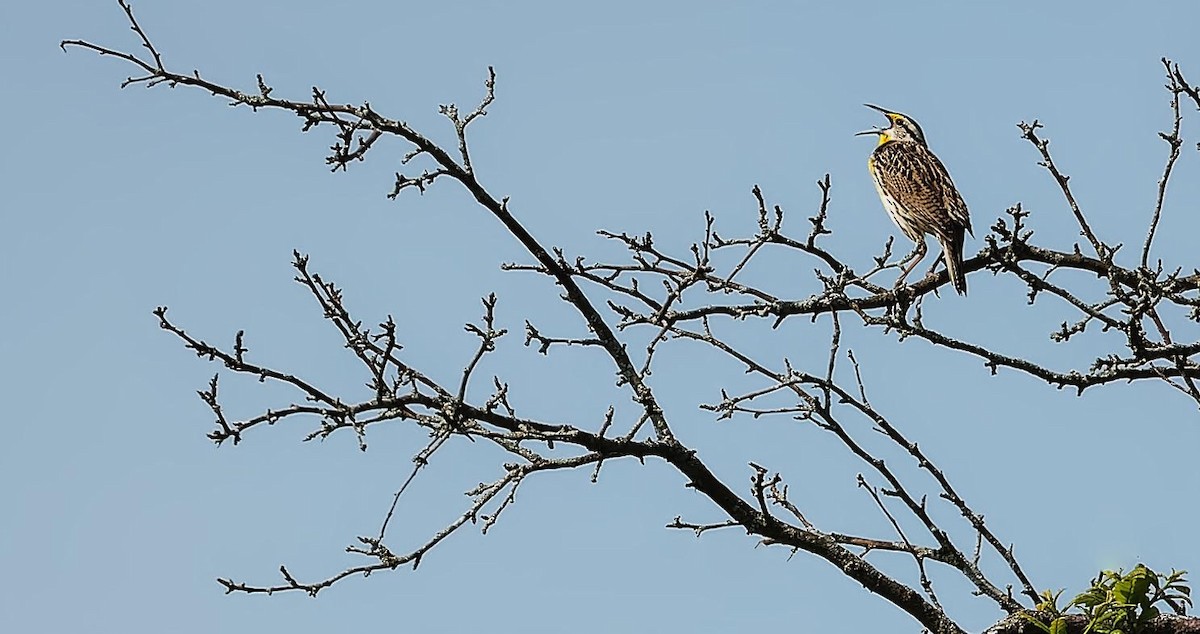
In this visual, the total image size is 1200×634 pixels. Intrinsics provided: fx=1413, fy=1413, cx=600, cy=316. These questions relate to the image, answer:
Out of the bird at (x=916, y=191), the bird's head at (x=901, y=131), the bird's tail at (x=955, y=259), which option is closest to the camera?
the bird's tail at (x=955, y=259)

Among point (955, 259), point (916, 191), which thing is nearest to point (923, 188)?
point (916, 191)

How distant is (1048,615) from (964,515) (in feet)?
2.45

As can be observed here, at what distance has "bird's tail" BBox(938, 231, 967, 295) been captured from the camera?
811 cm

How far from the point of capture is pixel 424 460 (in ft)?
17.7

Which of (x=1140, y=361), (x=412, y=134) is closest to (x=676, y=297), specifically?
(x=412, y=134)

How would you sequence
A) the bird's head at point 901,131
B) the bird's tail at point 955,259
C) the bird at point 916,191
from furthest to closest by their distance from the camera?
the bird's head at point 901,131 → the bird at point 916,191 → the bird's tail at point 955,259

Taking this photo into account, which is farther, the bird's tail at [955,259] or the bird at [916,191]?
the bird at [916,191]

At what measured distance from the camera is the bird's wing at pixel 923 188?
1054 centimetres

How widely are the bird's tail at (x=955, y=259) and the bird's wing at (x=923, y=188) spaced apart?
0.30ft

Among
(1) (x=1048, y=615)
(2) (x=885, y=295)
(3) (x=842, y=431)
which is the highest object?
(2) (x=885, y=295)

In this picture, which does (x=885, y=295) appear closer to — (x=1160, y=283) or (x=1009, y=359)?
(x=1009, y=359)

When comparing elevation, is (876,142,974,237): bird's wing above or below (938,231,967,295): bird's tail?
above

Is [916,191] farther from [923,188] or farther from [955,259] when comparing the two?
[955,259]

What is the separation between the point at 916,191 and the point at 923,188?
9cm
